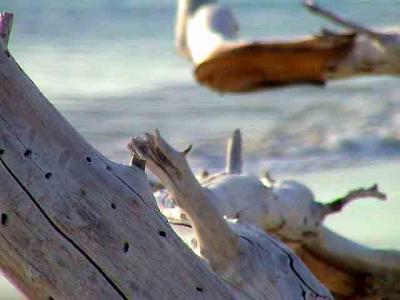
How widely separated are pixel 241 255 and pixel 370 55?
5.49ft

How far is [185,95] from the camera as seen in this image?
9.52 metres

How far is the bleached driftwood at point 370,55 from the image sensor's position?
3453 millimetres

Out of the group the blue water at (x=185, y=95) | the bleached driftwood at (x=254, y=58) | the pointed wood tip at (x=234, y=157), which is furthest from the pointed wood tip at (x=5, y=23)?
the blue water at (x=185, y=95)

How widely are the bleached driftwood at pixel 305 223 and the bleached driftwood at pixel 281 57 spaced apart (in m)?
0.49

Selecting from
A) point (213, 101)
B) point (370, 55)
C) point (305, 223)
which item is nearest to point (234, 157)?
point (305, 223)

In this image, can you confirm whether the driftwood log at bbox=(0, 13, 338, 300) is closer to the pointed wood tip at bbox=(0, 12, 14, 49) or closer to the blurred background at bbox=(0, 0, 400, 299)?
the pointed wood tip at bbox=(0, 12, 14, 49)

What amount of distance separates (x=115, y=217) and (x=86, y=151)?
0.09m

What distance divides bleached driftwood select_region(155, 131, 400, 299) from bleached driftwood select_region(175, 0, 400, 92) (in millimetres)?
491

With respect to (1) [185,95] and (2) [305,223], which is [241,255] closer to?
(2) [305,223]

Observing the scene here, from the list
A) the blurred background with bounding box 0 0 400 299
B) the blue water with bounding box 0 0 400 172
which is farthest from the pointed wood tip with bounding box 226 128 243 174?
the blue water with bounding box 0 0 400 172

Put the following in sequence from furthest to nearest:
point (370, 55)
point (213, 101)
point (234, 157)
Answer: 1. point (213, 101)
2. point (370, 55)
3. point (234, 157)

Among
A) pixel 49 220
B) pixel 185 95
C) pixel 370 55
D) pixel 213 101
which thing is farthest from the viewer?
pixel 185 95

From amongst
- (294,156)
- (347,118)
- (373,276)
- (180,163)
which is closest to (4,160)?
(180,163)

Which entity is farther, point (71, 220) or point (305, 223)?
point (305, 223)
